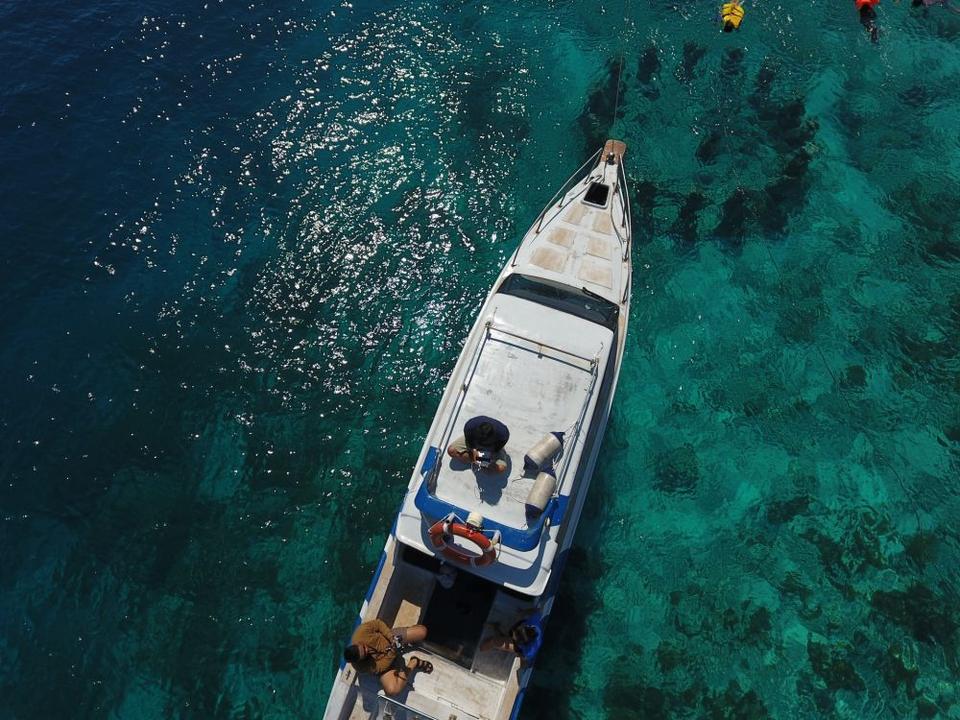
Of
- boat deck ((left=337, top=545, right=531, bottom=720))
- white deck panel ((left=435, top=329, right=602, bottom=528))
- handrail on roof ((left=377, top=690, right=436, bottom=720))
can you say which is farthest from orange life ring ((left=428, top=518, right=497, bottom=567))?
handrail on roof ((left=377, top=690, right=436, bottom=720))

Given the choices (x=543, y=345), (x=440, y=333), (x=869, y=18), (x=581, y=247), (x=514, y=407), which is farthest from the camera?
(x=869, y=18)

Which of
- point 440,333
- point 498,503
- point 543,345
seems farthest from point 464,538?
point 440,333

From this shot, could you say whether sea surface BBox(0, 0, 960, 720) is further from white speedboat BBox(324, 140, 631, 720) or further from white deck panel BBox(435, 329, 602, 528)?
white deck panel BBox(435, 329, 602, 528)

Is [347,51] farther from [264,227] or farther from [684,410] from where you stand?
[684,410]

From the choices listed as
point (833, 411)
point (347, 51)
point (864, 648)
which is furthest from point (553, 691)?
point (347, 51)

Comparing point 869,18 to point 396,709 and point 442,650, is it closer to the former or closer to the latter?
point 442,650

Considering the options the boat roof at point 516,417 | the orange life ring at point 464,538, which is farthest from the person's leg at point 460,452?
the orange life ring at point 464,538

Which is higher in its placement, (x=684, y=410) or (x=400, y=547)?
(x=684, y=410)
